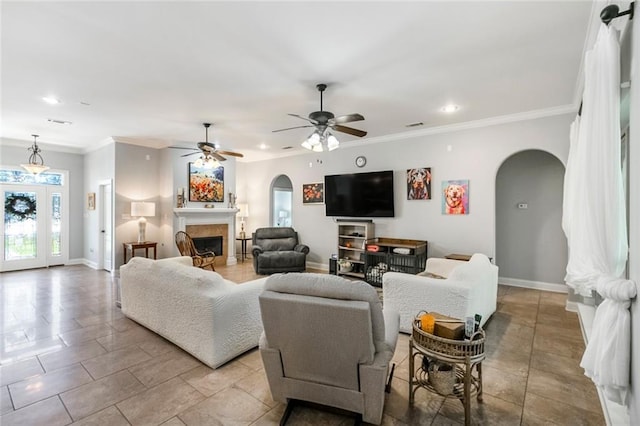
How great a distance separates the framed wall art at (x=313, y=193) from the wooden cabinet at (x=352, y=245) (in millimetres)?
987

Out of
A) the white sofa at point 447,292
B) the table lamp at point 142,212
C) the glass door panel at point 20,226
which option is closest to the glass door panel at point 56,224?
the glass door panel at point 20,226

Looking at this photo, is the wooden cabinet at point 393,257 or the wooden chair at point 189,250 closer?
the wooden cabinet at point 393,257

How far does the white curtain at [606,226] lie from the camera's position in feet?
5.26

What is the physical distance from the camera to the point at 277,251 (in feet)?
22.3

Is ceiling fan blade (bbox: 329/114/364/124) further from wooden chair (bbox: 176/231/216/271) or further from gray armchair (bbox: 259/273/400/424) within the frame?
wooden chair (bbox: 176/231/216/271)

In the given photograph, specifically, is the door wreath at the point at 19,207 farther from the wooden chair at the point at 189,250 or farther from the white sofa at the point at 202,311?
the white sofa at the point at 202,311

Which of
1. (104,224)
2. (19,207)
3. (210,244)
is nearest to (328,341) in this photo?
(210,244)

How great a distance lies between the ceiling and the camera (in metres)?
2.28

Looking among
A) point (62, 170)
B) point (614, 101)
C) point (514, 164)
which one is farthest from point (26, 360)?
point (514, 164)

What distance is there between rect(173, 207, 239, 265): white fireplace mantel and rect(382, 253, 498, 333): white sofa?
502cm

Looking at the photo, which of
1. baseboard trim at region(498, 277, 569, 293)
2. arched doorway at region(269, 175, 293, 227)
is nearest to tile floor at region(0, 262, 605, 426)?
baseboard trim at region(498, 277, 569, 293)

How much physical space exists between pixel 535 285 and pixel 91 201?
9575mm

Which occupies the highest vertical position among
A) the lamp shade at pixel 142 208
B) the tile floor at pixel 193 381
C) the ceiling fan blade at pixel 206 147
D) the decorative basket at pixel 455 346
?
the ceiling fan blade at pixel 206 147

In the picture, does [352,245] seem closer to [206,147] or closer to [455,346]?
[206,147]
